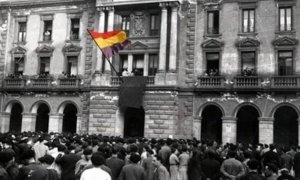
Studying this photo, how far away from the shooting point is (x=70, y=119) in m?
36.6

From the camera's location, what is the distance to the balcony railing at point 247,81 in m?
28.9

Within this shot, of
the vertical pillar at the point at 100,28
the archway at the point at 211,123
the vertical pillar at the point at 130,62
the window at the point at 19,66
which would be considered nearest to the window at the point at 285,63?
the archway at the point at 211,123

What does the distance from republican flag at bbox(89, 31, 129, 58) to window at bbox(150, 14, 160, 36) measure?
3769 millimetres

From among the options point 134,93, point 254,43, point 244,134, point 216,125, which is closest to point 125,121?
point 134,93

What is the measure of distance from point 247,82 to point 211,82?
2.65 meters

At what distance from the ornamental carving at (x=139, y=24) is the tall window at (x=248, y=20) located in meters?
7.95

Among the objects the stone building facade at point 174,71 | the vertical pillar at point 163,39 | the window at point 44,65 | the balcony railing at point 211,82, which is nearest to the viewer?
the stone building facade at point 174,71

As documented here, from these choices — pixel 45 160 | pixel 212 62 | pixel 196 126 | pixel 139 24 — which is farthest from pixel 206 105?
pixel 45 160

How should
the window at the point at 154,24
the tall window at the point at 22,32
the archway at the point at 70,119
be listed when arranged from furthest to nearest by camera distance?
the tall window at the point at 22,32, the archway at the point at 70,119, the window at the point at 154,24

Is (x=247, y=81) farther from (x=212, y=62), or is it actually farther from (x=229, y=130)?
(x=229, y=130)

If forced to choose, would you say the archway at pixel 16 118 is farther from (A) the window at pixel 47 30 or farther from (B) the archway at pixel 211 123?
(B) the archway at pixel 211 123

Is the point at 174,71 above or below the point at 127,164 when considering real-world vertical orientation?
above

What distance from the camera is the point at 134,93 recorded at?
100 feet

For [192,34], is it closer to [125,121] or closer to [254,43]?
[254,43]
